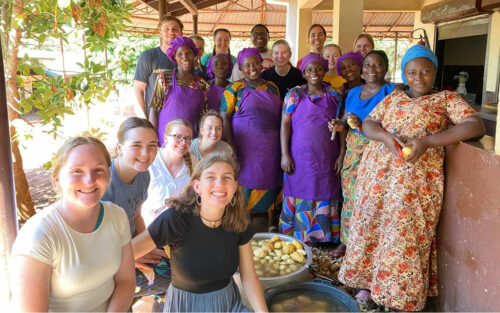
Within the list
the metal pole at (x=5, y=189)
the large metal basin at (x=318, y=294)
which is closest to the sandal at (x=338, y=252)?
the large metal basin at (x=318, y=294)

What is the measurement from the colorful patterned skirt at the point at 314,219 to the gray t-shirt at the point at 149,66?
1.62m

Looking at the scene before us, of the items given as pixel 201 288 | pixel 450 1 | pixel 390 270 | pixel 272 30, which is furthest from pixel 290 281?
pixel 272 30

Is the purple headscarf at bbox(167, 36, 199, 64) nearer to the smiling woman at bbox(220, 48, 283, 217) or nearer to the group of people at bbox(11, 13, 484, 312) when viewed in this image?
the group of people at bbox(11, 13, 484, 312)

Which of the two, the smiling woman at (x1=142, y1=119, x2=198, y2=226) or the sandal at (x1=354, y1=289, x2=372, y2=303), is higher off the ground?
the smiling woman at (x1=142, y1=119, x2=198, y2=226)

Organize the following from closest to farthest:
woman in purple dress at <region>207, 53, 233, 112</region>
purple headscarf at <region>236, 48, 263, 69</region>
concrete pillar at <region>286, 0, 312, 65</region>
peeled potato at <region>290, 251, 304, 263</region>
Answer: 1. peeled potato at <region>290, 251, 304, 263</region>
2. purple headscarf at <region>236, 48, 263, 69</region>
3. woman in purple dress at <region>207, 53, 233, 112</region>
4. concrete pillar at <region>286, 0, 312, 65</region>

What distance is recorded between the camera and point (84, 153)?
158cm

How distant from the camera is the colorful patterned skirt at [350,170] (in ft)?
10.6

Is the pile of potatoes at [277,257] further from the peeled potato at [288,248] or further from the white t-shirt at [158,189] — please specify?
the white t-shirt at [158,189]

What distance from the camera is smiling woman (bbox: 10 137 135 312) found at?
142 centimetres

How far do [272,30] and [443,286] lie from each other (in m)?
12.2

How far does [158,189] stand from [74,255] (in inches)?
44.8

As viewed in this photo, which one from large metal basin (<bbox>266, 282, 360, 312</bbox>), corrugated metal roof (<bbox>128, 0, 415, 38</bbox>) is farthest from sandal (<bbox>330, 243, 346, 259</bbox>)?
corrugated metal roof (<bbox>128, 0, 415, 38</bbox>)

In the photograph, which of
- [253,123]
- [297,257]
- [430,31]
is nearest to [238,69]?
[253,123]

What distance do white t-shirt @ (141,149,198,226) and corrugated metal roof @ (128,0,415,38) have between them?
9.21m
